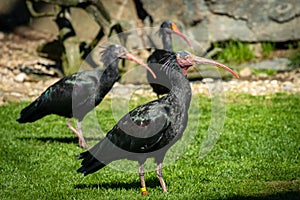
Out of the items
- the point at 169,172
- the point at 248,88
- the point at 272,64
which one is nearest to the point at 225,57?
the point at 272,64

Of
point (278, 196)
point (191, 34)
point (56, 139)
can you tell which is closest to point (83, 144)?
point (56, 139)

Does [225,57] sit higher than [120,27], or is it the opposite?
[120,27]

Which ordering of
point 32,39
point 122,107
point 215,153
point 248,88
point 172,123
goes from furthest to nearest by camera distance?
point 32,39 → point 248,88 → point 122,107 → point 215,153 → point 172,123

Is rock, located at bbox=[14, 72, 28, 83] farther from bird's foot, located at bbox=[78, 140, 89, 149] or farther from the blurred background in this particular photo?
bird's foot, located at bbox=[78, 140, 89, 149]

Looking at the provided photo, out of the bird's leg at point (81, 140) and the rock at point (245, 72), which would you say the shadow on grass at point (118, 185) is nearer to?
the bird's leg at point (81, 140)

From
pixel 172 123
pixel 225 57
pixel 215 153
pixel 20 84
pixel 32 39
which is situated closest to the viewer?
pixel 172 123

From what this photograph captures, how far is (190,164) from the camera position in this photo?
7.30 metres

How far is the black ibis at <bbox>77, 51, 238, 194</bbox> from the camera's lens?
5727 millimetres

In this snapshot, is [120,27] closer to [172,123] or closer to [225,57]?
[225,57]

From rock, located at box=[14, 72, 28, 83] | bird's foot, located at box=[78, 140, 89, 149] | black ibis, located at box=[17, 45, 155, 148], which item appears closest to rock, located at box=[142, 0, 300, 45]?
rock, located at box=[14, 72, 28, 83]

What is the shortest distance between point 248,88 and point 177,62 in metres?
5.97

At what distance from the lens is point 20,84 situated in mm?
12672

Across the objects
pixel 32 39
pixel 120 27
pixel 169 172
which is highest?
pixel 169 172

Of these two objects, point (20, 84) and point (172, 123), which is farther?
point (20, 84)
